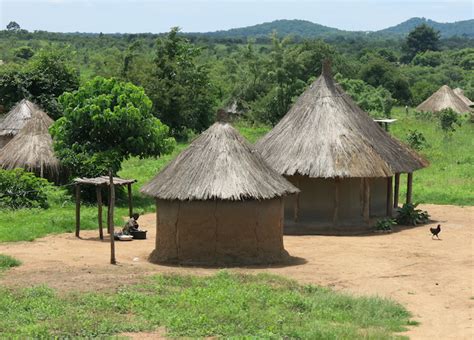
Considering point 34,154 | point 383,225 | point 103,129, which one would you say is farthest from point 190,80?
point 383,225

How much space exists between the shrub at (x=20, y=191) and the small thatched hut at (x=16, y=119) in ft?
32.9

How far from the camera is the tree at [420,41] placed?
114688 mm

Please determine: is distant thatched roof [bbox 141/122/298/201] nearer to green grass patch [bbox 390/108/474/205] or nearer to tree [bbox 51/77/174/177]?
tree [bbox 51/77/174/177]

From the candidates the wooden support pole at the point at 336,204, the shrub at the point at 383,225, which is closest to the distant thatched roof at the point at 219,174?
the wooden support pole at the point at 336,204

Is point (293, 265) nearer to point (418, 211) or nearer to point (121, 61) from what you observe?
point (418, 211)

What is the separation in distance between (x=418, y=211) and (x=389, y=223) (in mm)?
1680

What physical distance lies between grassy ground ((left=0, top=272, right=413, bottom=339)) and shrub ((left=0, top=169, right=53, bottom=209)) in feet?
34.7

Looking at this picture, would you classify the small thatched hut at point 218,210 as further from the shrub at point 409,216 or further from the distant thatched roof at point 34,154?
the distant thatched roof at point 34,154

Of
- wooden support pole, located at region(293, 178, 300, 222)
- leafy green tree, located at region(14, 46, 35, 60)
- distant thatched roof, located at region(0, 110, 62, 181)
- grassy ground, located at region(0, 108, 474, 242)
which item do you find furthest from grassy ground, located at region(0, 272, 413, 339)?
leafy green tree, located at region(14, 46, 35, 60)

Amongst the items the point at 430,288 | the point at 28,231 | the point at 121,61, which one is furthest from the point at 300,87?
the point at 430,288

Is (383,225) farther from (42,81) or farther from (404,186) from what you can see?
(42,81)

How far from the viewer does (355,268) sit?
56.7 ft

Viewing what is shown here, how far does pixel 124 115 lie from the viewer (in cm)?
2553

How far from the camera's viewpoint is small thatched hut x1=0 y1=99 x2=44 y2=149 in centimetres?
3469
